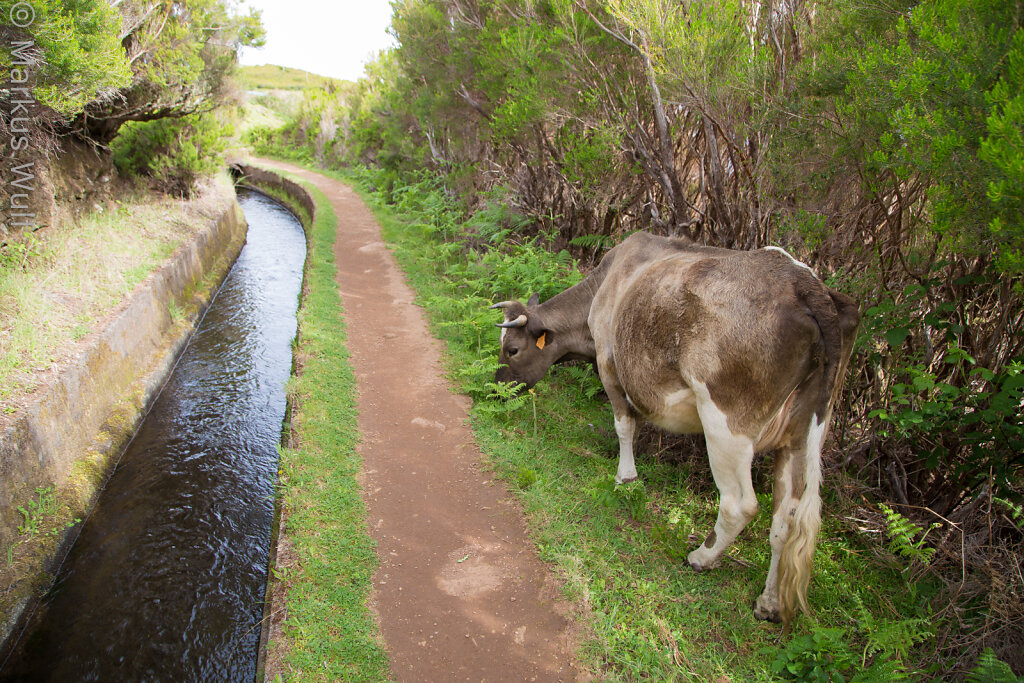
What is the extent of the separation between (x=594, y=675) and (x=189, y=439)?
20.1ft

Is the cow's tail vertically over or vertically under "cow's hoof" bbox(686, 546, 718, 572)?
over

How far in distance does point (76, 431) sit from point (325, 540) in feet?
12.5

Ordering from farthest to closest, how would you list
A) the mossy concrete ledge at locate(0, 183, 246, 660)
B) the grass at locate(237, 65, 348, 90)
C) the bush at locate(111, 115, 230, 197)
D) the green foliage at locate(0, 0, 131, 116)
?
the grass at locate(237, 65, 348, 90), the bush at locate(111, 115, 230, 197), the green foliage at locate(0, 0, 131, 116), the mossy concrete ledge at locate(0, 183, 246, 660)

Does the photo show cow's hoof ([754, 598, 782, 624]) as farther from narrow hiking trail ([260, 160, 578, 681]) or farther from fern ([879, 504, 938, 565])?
narrow hiking trail ([260, 160, 578, 681])

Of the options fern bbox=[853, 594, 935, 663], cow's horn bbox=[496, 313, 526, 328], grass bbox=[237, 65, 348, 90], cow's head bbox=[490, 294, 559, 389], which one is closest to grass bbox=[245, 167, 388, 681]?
cow's head bbox=[490, 294, 559, 389]

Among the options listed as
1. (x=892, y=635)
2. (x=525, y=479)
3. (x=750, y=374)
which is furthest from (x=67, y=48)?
(x=892, y=635)

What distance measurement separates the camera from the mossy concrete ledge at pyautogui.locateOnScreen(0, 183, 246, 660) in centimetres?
545

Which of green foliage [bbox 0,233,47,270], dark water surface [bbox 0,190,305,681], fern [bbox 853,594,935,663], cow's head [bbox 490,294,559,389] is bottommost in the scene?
dark water surface [bbox 0,190,305,681]

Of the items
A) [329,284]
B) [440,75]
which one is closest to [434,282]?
[329,284]

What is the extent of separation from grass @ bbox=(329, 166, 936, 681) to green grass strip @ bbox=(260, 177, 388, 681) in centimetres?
143

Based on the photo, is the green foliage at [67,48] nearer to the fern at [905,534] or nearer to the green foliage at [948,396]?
the green foliage at [948,396]

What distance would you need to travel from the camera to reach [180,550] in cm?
596

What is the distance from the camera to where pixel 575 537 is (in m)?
5.20

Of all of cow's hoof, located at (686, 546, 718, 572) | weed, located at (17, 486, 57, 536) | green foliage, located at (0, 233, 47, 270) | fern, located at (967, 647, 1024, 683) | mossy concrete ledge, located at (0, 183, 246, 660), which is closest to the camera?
fern, located at (967, 647, 1024, 683)
